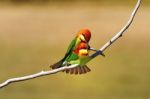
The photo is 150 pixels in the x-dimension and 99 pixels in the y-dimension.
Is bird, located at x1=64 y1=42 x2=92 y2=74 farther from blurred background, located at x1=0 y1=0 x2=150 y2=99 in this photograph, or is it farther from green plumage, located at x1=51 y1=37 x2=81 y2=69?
blurred background, located at x1=0 y1=0 x2=150 y2=99

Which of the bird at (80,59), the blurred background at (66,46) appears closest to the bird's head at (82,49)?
the bird at (80,59)

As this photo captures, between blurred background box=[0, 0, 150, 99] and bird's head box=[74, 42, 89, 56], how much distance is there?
323cm

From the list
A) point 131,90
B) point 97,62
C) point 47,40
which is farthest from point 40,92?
point 47,40

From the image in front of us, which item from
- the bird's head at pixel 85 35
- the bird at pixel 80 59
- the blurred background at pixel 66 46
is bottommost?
the bird at pixel 80 59

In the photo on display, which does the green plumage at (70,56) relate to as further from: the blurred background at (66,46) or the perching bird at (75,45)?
the blurred background at (66,46)

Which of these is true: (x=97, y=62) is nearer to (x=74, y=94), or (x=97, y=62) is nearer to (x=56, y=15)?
(x=74, y=94)

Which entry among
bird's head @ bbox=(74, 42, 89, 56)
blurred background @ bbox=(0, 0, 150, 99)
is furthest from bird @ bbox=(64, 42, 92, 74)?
blurred background @ bbox=(0, 0, 150, 99)

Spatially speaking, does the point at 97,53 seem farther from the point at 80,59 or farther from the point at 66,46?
the point at 66,46

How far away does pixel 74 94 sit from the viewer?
457 centimetres

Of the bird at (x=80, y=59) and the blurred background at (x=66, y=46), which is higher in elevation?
the blurred background at (x=66, y=46)

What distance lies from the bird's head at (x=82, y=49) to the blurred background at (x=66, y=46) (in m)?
3.23

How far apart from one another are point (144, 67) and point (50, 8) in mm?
3062

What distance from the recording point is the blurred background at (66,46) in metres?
4.69

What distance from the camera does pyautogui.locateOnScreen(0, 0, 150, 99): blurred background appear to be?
469cm
